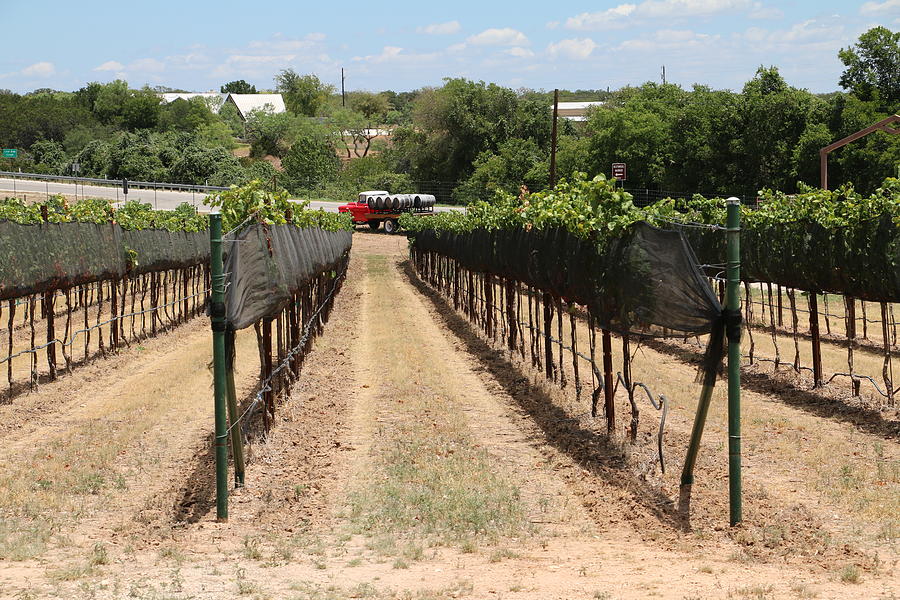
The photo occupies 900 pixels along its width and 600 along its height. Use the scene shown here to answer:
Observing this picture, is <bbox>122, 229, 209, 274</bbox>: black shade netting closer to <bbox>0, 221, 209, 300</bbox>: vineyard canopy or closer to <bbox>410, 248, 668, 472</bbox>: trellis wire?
<bbox>0, 221, 209, 300</bbox>: vineyard canopy

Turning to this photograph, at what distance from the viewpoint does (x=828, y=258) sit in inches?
573

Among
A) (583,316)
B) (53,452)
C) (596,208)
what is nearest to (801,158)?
(583,316)

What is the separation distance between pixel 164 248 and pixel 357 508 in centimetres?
1784

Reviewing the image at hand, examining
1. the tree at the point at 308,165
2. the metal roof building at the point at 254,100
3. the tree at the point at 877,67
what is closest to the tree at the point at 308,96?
the metal roof building at the point at 254,100

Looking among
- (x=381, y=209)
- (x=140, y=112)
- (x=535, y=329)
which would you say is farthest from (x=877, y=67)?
(x=140, y=112)

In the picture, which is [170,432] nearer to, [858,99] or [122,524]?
[122,524]

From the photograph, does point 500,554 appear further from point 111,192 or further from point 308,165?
point 308,165

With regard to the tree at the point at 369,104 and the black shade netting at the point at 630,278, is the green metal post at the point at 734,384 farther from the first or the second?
the tree at the point at 369,104

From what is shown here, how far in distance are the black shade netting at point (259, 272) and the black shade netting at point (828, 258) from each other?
7.91 m

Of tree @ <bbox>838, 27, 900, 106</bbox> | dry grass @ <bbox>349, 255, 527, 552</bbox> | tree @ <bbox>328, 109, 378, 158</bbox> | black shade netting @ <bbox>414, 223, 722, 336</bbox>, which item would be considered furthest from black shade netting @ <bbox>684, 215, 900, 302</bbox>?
tree @ <bbox>328, 109, 378, 158</bbox>

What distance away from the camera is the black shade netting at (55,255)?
1406 centimetres

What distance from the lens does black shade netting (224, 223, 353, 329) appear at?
8.57 metres

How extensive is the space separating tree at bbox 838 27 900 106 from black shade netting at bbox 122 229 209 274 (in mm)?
35632

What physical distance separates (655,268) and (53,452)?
22.7 ft
